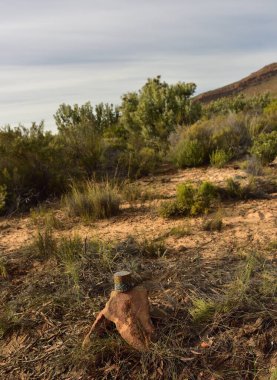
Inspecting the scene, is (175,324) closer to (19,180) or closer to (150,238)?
(150,238)

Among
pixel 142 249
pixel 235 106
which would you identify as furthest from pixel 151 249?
pixel 235 106

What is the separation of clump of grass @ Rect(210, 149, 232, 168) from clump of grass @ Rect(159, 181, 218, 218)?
113 inches

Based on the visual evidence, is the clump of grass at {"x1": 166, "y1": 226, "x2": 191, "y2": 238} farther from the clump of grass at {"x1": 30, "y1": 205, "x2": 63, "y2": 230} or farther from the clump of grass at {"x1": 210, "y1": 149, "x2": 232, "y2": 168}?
the clump of grass at {"x1": 210, "y1": 149, "x2": 232, "y2": 168}

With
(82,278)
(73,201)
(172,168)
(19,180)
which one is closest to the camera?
(82,278)

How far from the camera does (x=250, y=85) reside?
59.0m

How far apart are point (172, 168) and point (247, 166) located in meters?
2.35

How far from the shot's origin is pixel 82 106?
54.4 feet

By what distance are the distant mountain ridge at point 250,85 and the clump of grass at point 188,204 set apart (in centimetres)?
5008

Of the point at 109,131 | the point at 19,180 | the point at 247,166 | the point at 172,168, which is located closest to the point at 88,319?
the point at 19,180

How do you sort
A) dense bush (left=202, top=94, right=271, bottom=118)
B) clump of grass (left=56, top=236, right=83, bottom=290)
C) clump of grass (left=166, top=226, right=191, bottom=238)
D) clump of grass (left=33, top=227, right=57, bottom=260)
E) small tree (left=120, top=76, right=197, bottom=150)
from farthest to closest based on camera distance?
1. dense bush (left=202, top=94, right=271, bottom=118)
2. small tree (left=120, top=76, right=197, bottom=150)
3. clump of grass (left=166, top=226, right=191, bottom=238)
4. clump of grass (left=33, top=227, right=57, bottom=260)
5. clump of grass (left=56, top=236, right=83, bottom=290)

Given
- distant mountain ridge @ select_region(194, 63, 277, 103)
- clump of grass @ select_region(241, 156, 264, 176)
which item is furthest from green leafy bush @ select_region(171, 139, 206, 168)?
distant mountain ridge @ select_region(194, 63, 277, 103)

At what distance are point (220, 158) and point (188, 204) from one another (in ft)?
11.2

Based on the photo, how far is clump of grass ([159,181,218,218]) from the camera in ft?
20.9

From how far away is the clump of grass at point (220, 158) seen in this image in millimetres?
9484
